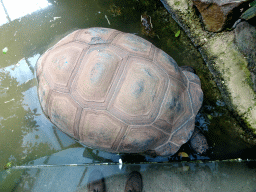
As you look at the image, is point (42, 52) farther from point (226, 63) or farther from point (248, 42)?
point (248, 42)

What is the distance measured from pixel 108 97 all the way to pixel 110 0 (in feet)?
7.78

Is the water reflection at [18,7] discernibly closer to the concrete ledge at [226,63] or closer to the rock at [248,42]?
the concrete ledge at [226,63]

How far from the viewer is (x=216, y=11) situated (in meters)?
2.39

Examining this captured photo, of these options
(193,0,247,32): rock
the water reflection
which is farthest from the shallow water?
(193,0,247,32): rock

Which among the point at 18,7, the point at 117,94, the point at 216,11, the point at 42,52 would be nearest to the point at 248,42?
the point at 216,11

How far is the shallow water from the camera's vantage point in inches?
95.8

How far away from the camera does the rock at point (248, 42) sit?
86.4 inches

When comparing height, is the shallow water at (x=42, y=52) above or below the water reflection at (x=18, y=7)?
below

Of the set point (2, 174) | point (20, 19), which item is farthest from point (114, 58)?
point (20, 19)

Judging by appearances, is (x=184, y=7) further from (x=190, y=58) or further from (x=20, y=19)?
(x=20, y=19)

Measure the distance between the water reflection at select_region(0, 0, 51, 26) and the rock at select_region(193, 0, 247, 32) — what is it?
8.77 feet

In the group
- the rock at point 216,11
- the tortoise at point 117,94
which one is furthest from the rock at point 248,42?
the tortoise at point 117,94

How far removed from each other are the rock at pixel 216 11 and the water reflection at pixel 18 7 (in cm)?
267

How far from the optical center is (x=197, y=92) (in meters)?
2.12
